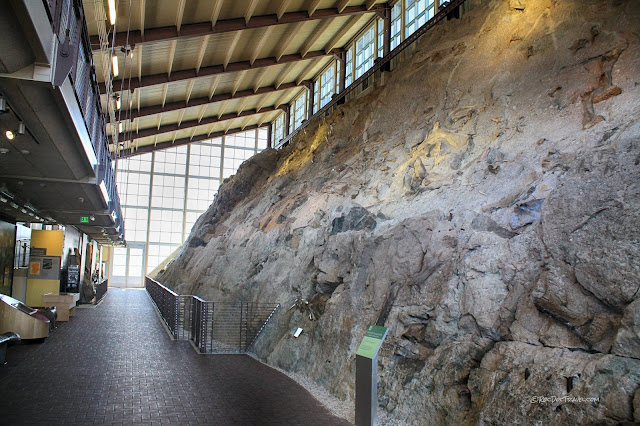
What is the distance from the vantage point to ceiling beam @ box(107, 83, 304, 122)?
26.9m

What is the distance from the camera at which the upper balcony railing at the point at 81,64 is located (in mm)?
5992

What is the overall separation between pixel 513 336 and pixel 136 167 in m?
40.2

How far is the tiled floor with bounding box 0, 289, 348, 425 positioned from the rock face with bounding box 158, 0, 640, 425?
1.14 m

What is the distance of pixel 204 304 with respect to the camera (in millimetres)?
12188

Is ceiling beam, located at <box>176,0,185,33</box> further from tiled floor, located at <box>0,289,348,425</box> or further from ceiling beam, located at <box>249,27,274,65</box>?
tiled floor, located at <box>0,289,348,425</box>

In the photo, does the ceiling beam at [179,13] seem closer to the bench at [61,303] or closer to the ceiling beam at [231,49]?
the ceiling beam at [231,49]

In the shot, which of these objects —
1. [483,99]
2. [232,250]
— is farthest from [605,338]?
[232,250]

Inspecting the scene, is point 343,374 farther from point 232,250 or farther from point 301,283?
point 232,250

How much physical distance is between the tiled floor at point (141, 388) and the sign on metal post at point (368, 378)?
0.67m

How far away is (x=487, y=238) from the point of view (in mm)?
8125

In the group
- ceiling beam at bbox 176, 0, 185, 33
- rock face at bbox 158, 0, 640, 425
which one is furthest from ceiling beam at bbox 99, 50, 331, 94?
rock face at bbox 158, 0, 640, 425

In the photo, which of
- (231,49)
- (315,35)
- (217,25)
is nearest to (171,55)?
(231,49)

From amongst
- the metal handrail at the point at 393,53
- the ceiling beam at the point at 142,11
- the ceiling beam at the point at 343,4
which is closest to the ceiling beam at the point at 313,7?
the ceiling beam at the point at 343,4

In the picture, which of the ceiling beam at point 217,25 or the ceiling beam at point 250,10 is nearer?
the ceiling beam at point 217,25
